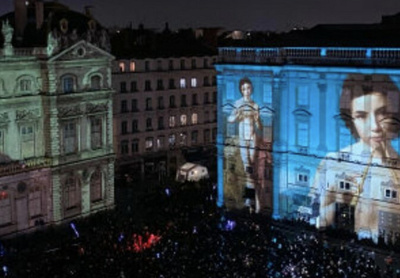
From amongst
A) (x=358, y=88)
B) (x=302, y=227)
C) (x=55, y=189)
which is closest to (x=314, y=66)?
(x=358, y=88)

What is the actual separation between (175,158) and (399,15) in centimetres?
2663

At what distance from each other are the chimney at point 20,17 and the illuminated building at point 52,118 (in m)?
0.07

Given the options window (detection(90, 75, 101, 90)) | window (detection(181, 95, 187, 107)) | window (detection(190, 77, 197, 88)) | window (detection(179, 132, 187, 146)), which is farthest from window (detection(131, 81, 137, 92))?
window (detection(90, 75, 101, 90))

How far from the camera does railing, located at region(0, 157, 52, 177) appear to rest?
152ft

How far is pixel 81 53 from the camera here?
168 feet

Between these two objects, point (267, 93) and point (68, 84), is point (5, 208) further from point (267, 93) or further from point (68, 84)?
point (267, 93)

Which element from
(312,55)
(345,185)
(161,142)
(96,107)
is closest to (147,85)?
(161,142)

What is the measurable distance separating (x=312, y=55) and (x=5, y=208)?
23553 mm

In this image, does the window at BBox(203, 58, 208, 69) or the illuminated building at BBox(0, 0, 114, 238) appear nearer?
the illuminated building at BBox(0, 0, 114, 238)

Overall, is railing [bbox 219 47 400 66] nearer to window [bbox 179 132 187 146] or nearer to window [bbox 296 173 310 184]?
window [bbox 296 173 310 184]

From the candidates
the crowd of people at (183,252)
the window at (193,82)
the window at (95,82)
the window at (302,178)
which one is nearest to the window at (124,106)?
the window at (193,82)

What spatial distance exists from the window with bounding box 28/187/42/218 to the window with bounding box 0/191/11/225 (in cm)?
182

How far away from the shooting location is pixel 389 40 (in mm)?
46344

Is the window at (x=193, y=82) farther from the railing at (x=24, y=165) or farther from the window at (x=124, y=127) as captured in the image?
the railing at (x=24, y=165)
